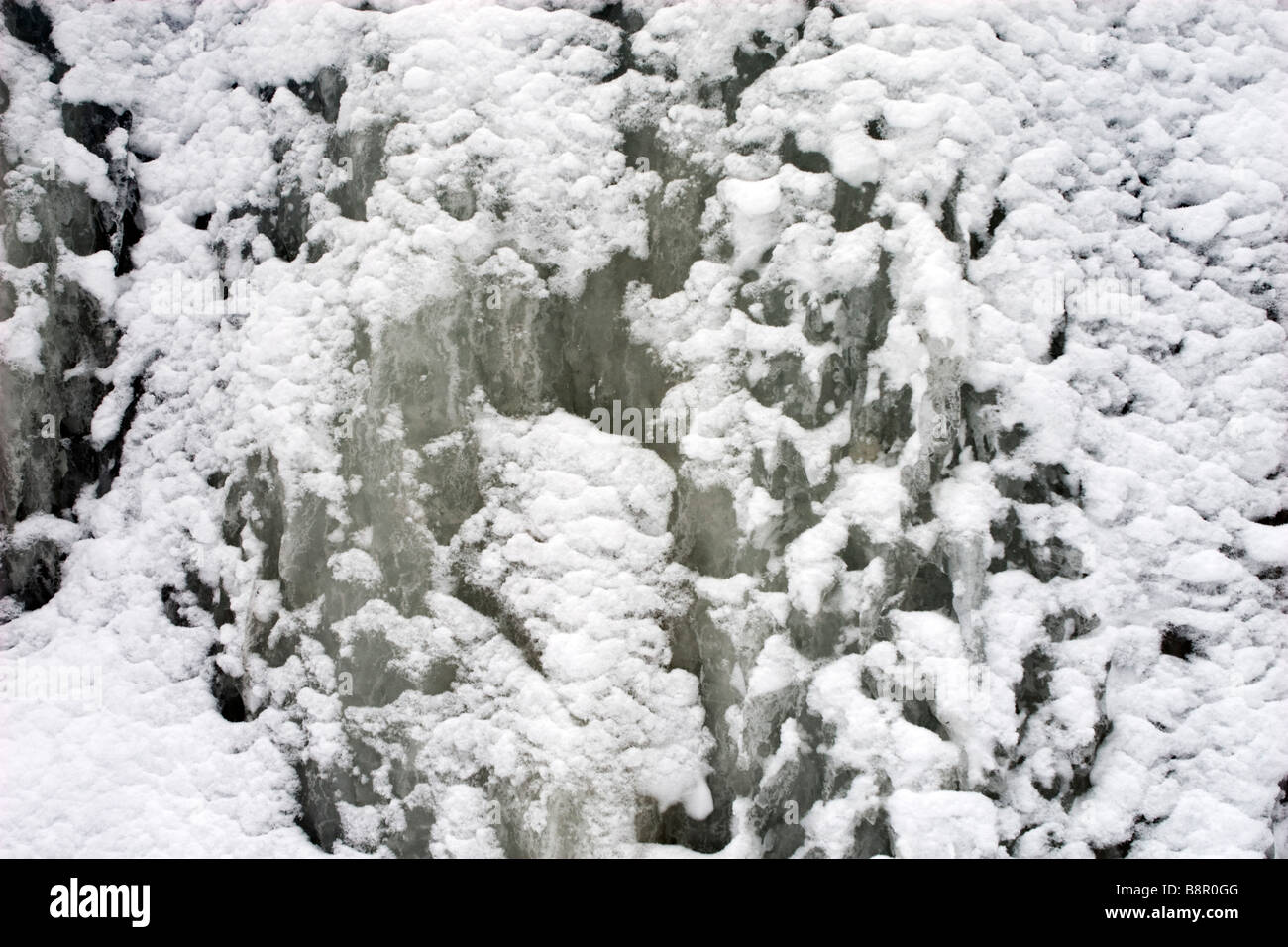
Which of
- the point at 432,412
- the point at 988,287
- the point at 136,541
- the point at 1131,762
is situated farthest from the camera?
the point at 136,541

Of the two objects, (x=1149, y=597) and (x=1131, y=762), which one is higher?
(x=1149, y=597)

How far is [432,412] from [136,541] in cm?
96

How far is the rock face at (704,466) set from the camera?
1.98 meters

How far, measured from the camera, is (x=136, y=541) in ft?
7.83

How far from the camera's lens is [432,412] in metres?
Answer: 2.21

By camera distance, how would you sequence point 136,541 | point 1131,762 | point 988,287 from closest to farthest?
point 1131,762, point 988,287, point 136,541

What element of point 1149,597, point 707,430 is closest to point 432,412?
point 707,430

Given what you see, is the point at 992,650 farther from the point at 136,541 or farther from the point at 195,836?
the point at 136,541

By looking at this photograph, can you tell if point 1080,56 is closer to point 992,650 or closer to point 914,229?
point 914,229

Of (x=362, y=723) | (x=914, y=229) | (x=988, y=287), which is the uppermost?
(x=914, y=229)

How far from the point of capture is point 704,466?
6.91ft

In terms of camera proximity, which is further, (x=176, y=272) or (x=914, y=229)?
(x=176, y=272)

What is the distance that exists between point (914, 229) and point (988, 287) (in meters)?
0.23

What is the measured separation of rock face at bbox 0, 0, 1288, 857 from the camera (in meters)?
1.98
